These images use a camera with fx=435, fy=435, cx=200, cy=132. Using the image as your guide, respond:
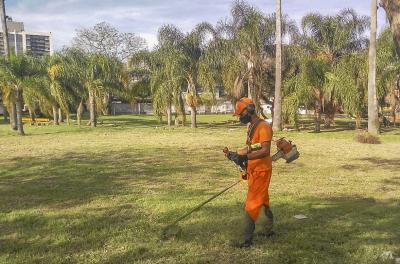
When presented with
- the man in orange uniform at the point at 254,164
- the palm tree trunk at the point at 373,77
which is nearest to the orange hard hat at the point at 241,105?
the man in orange uniform at the point at 254,164

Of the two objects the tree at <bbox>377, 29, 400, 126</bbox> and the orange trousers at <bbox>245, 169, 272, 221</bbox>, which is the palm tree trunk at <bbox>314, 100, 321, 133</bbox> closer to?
the tree at <bbox>377, 29, 400, 126</bbox>

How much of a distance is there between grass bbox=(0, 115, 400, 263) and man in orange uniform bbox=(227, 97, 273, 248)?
0.36 m

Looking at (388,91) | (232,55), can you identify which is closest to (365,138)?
(388,91)

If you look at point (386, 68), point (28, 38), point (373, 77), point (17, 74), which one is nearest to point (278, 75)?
point (373, 77)

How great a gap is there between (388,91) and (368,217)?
21166 millimetres

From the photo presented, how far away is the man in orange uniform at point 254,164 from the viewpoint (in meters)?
5.04

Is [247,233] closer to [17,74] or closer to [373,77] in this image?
[373,77]

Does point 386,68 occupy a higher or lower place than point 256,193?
higher

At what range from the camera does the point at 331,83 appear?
23.1 meters

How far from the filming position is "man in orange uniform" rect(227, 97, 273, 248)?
16.5 feet

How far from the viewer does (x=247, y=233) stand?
5.13m

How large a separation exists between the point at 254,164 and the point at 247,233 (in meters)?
0.82

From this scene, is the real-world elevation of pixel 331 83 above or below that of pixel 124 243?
above

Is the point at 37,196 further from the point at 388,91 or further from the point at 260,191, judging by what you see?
the point at 388,91
